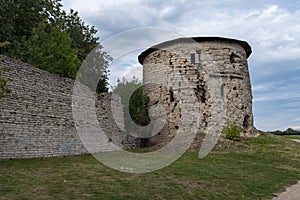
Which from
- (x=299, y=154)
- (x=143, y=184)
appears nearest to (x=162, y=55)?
(x=299, y=154)

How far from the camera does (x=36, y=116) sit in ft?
36.1

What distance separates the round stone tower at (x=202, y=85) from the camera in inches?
714

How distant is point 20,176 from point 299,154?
41.7ft

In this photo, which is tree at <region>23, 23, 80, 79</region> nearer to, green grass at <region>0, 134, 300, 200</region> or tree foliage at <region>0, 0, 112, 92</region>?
tree foliage at <region>0, 0, 112, 92</region>

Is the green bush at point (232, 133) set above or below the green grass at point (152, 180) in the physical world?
above

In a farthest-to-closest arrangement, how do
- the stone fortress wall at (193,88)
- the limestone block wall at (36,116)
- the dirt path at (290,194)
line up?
the stone fortress wall at (193,88), the limestone block wall at (36,116), the dirt path at (290,194)

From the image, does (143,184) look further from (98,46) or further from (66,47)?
(98,46)

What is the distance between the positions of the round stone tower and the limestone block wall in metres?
7.05

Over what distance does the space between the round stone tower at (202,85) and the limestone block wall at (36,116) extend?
7049mm

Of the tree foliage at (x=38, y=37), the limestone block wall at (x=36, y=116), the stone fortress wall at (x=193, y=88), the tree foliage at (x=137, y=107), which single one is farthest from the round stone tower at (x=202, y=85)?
the limestone block wall at (x=36, y=116)

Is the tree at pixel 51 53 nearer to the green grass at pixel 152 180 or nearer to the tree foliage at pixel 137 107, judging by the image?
the tree foliage at pixel 137 107

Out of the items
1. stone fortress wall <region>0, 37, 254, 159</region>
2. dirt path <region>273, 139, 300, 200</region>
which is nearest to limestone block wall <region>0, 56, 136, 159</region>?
stone fortress wall <region>0, 37, 254, 159</region>

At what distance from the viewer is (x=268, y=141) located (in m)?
17.4

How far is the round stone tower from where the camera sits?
18125mm
